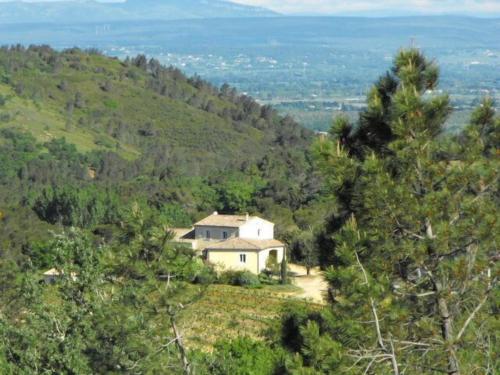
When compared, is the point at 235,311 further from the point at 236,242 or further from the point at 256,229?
the point at 256,229

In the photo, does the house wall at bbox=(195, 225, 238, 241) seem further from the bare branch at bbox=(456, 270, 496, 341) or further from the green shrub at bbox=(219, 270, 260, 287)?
the bare branch at bbox=(456, 270, 496, 341)

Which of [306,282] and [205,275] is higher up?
[205,275]

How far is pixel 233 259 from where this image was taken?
123ft

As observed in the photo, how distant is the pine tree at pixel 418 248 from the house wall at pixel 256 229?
31.4 m

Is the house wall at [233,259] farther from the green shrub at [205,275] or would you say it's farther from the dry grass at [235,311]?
the green shrub at [205,275]

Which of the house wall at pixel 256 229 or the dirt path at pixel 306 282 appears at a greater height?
the house wall at pixel 256 229

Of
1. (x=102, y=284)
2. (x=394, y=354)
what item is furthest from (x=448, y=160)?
(x=102, y=284)

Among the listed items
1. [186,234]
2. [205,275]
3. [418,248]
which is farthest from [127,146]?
[418,248]

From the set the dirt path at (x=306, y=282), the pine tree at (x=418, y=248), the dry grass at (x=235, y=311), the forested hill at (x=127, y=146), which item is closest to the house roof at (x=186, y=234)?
the forested hill at (x=127, y=146)

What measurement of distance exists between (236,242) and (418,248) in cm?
3023

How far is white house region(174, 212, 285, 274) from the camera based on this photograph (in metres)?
37.3

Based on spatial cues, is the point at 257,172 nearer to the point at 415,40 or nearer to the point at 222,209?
the point at 222,209

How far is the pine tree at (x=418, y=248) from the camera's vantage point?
764cm

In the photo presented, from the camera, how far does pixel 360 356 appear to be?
7.30 meters
